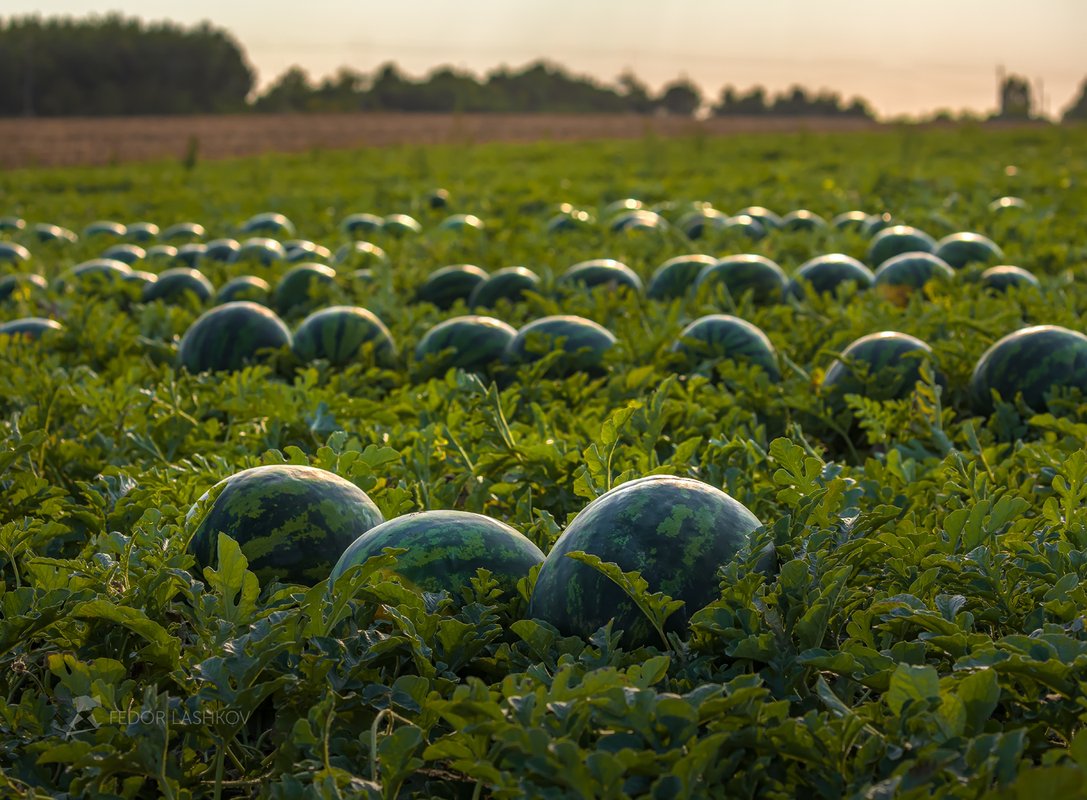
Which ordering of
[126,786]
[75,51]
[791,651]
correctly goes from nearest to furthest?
[126,786], [791,651], [75,51]

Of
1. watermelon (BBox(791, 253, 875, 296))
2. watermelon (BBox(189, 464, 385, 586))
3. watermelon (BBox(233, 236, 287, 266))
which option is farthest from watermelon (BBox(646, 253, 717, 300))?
watermelon (BBox(189, 464, 385, 586))

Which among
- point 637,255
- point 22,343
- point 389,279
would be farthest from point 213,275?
point 637,255

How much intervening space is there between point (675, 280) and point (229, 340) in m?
2.97

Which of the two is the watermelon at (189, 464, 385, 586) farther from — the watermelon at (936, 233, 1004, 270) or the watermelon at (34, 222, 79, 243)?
the watermelon at (34, 222, 79, 243)

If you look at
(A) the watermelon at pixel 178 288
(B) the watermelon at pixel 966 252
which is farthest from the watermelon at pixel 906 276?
Answer: (A) the watermelon at pixel 178 288

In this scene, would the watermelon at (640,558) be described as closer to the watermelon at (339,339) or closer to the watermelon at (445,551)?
the watermelon at (445,551)

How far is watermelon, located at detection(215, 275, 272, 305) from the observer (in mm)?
7688

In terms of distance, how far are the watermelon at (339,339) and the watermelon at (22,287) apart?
2.99 m

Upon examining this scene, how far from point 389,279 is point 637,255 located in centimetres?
267

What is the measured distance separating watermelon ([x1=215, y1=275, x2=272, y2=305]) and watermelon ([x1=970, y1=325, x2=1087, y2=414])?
15.6 ft

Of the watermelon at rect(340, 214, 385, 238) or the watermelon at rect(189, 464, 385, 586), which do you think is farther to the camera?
the watermelon at rect(340, 214, 385, 238)

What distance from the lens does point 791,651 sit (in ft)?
8.68

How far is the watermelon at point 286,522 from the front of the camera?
3178 mm

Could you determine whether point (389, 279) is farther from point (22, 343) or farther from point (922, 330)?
point (922, 330)
